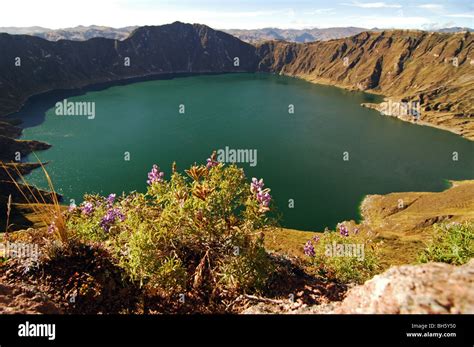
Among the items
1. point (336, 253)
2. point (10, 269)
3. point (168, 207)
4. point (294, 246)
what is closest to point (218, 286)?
point (168, 207)

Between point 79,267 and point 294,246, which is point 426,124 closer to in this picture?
point 294,246

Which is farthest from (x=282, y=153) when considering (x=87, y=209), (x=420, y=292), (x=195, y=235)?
(x=420, y=292)

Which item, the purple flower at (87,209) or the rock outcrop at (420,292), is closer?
the rock outcrop at (420,292)

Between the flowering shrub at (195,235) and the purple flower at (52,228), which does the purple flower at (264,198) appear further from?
the purple flower at (52,228)

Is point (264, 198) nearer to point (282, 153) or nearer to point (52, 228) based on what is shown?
point (52, 228)

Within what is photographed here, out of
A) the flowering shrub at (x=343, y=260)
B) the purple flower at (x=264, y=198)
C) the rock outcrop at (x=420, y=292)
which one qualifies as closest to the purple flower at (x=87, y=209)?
the purple flower at (x=264, y=198)

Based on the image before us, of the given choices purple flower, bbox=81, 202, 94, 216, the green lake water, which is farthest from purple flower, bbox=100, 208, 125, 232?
the green lake water

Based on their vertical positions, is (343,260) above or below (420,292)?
below
